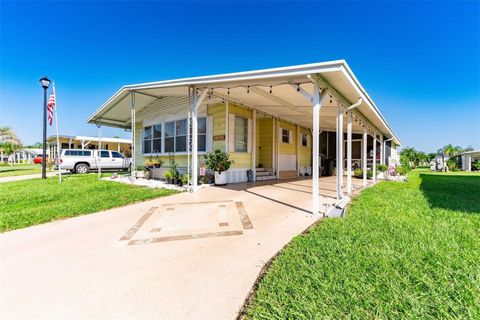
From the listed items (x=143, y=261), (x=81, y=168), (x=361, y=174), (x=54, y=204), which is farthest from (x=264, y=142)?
(x=81, y=168)

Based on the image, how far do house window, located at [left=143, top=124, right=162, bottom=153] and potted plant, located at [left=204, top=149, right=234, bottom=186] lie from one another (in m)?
4.01

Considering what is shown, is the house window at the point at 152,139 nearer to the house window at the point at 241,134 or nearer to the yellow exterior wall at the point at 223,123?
the yellow exterior wall at the point at 223,123

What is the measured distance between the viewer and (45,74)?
9.73 meters

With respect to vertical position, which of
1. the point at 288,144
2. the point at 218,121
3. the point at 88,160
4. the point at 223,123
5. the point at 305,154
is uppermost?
the point at 218,121

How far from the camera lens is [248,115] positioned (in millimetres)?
9164

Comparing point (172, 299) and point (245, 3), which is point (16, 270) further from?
point (245, 3)

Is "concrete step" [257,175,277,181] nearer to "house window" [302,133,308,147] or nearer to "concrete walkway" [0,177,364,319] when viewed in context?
"house window" [302,133,308,147]

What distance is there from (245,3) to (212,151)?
6650 mm

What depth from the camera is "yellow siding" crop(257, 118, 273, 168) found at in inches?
412

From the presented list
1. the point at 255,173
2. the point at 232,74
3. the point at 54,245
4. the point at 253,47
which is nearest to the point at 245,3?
the point at 253,47

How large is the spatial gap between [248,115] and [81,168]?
12093 mm

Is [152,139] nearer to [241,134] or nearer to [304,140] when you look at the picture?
[241,134]

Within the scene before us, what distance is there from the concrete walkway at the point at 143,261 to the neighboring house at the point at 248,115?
7.05 feet

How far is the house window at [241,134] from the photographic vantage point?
8.73m
